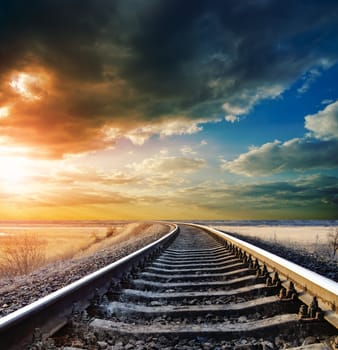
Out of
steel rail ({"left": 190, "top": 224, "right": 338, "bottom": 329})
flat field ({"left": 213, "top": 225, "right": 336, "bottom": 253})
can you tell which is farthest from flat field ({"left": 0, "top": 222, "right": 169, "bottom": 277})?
steel rail ({"left": 190, "top": 224, "right": 338, "bottom": 329})

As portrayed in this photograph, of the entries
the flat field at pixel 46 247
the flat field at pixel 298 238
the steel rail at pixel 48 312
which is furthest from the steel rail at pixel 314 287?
the flat field at pixel 298 238

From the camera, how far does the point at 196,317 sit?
3646mm

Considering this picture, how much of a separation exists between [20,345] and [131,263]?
11.6 ft

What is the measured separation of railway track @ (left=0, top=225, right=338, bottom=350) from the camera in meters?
2.94

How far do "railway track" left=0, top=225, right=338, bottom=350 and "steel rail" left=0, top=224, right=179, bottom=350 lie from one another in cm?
1

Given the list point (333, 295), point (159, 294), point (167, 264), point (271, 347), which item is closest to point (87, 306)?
point (159, 294)

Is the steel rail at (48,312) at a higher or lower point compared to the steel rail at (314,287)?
lower

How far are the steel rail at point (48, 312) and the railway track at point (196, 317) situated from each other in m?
0.01

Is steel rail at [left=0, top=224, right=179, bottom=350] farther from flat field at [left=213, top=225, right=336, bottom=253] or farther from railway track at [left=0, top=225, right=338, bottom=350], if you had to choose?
flat field at [left=213, top=225, right=336, bottom=253]

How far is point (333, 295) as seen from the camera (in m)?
3.00

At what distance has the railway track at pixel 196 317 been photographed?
294 centimetres

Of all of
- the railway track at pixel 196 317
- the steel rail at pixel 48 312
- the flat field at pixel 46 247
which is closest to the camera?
the steel rail at pixel 48 312

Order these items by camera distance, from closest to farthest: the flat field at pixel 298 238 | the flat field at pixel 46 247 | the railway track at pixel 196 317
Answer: the railway track at pixel 196 317
the flat field at pixel 46 247
the flat field at pixel 298 238

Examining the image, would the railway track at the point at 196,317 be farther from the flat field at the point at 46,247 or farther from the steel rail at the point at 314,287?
the flat field at the point at 46,247
